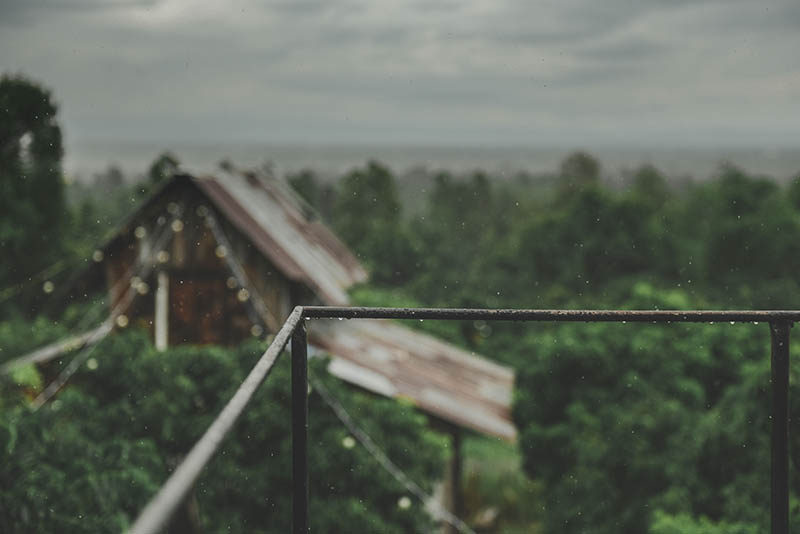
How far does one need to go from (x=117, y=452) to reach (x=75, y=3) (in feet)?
51.2

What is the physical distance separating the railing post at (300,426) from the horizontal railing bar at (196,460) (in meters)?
0.23

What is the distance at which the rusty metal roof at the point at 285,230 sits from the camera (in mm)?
9781

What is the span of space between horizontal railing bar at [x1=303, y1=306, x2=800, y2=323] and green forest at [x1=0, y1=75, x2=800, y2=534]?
1.59 ft

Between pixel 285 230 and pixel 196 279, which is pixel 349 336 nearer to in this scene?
pixel 285 230

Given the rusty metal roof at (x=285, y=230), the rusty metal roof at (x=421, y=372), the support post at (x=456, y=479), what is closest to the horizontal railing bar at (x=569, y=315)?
the rusty metal roof at (x=421, y=372)

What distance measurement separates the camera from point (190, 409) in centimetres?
567

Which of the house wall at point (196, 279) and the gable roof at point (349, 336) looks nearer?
the house wall at point (196, 279)

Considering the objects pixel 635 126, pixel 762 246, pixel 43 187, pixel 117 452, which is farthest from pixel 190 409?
pixel 635 126

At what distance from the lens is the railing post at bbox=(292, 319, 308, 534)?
1.49 metres

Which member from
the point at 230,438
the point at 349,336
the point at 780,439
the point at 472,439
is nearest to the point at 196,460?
the point at 780,439

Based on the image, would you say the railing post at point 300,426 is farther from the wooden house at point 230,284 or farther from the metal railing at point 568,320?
the wooden house at point 230,284

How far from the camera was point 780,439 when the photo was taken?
1573 mm

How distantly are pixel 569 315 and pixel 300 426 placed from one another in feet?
1.79

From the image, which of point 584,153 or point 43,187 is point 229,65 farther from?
point 584,153
